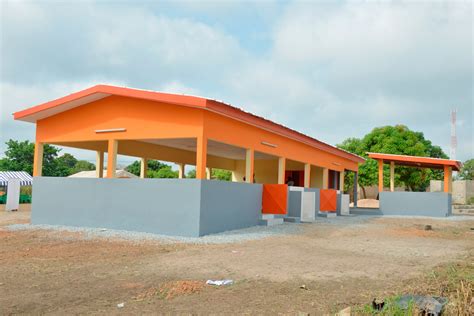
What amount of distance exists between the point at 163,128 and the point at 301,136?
774cm

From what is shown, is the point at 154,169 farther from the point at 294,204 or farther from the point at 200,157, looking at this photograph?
the point at 200,157

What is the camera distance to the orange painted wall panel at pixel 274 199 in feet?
50.2

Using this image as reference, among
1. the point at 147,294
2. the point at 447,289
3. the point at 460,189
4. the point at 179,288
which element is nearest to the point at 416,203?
the point at 447,289

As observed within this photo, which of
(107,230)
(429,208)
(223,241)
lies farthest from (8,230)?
(429,208)

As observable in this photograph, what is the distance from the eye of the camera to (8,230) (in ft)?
41.6

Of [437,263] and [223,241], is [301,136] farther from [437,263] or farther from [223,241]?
[437,263]

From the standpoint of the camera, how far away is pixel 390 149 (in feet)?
122

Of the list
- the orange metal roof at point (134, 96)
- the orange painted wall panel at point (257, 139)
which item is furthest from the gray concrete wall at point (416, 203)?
the orange metal roof at point (134, 96)

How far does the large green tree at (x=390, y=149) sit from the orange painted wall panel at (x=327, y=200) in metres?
16.4

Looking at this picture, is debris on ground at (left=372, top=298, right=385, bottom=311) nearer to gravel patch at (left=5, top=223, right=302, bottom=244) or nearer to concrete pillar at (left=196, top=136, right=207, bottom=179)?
gravel patch at (left=5, top=223, right=302, bottom=244)

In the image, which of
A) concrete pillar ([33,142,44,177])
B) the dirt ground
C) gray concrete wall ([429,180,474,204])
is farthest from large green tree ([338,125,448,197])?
concrete pillar ([33,142,44,177])

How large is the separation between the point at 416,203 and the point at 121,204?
58.6 ft

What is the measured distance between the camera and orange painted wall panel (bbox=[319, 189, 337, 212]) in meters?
20.4

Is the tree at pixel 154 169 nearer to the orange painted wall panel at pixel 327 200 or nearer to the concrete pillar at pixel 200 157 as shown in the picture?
the orange painted wall panel at pixel 327 200
